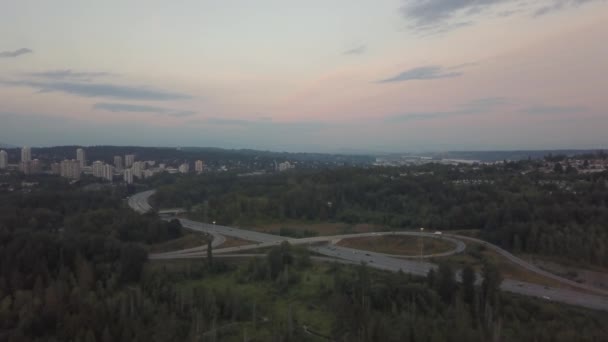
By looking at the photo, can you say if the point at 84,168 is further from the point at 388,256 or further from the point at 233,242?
the point at 388,256

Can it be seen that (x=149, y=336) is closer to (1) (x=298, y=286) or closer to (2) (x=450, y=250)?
(1) (x=298, y=286)

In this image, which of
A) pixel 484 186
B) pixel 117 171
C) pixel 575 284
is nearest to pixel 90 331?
pixel 575 284

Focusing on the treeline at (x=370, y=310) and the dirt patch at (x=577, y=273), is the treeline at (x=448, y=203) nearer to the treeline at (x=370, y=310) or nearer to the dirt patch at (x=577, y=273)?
the dirt patch at (x=577, y=273)

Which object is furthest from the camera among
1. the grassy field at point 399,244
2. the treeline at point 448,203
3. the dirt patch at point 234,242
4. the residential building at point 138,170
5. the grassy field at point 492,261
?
the residential building at point 138,170

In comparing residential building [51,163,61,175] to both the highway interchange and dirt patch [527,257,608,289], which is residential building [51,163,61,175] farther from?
dirt patch [527,257,608,289]

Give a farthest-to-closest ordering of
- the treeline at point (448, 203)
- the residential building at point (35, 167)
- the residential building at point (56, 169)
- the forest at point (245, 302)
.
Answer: the residential building at point (56, 169)
the residential building at point (35, 167)
the treeline at point (448, 203)
the forest at point (245, 302)

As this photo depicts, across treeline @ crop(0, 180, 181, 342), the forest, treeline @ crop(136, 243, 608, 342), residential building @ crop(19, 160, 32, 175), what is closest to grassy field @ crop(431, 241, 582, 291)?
the forest

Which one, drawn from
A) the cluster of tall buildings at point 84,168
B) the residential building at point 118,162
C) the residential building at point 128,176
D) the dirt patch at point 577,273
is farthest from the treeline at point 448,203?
the residential building at point 118,162
